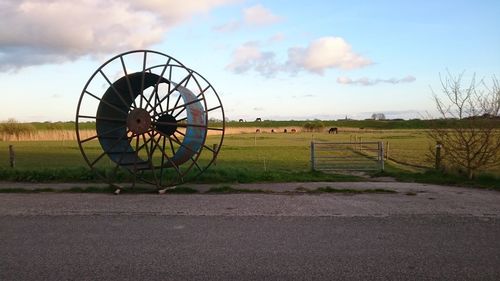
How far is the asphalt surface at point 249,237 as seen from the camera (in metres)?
5.75

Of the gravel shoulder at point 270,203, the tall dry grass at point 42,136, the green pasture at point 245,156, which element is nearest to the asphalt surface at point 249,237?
the gravel shoulder at point 270,203

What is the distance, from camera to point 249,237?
7.42 metres

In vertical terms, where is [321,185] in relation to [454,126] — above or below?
below

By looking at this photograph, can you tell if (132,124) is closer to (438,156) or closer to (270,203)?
(270,203)

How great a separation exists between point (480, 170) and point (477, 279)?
1176 cm

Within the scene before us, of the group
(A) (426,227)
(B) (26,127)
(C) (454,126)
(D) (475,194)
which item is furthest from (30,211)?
(B) (26,127)

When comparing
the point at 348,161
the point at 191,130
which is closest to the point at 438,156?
the point at 191,130

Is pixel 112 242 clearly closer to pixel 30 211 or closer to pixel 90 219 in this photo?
pixel 90 219

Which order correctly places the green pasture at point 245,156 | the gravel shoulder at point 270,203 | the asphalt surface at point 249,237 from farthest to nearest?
the green pasture at point 245,156
the gravel shoulder at point 270,203
the asphalt surface at point 249,237

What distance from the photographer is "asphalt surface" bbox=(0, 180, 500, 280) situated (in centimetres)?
575

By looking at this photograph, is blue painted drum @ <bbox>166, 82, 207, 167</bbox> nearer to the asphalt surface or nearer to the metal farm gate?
the asphalt surface

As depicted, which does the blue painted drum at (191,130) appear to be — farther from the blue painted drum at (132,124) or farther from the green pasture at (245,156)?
the green pasture at (245,156)

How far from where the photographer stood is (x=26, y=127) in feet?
219

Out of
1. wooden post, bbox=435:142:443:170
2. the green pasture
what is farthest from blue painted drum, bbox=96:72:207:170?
wooden post, bbox=435:142:443:170
